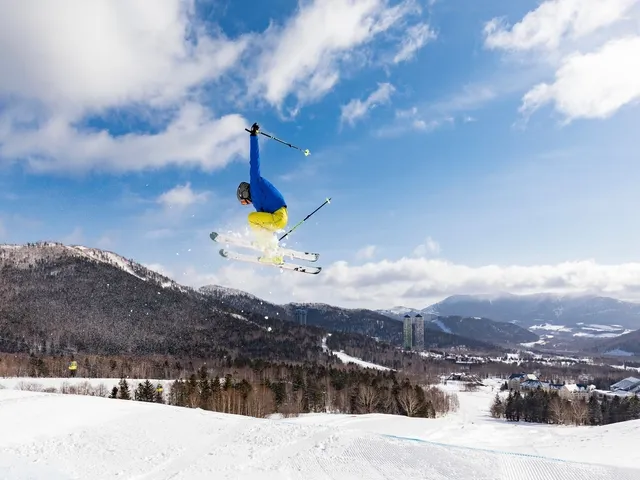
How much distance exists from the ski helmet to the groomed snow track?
372 inches

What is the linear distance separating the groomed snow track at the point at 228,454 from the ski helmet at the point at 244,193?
944cm

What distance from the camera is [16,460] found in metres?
17.9

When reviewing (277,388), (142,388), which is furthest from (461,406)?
(142,388)

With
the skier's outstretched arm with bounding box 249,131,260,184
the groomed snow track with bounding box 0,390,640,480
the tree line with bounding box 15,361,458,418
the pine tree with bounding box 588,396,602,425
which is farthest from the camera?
the pine tree with bounding box 588,396,602,425

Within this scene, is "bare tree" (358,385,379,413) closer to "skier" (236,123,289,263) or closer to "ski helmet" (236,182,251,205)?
"skier" (236,123,289,263)

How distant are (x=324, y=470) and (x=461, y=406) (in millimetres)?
83006

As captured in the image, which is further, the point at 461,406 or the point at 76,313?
the point at 76,313

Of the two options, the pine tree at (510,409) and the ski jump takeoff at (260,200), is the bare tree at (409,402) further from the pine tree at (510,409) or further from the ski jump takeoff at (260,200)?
the ski jump takeoff at (260,200)

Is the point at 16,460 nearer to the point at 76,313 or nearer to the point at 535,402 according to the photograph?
the point at 535,402

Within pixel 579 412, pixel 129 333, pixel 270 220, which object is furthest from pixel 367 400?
pixel 129 333

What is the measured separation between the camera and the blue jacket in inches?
490

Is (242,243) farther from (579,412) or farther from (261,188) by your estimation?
(579,412)

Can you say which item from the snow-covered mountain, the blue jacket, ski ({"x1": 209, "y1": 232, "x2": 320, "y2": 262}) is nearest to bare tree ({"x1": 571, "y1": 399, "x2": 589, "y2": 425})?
ski ({"x1": 209, "y1": 232, "x2": 320, "y2": 262})

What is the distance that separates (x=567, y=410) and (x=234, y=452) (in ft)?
198
